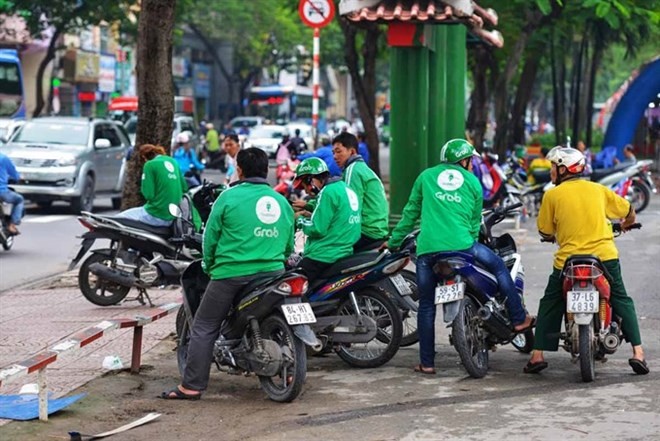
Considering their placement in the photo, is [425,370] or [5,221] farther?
[5,221]

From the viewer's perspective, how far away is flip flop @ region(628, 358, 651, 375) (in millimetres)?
9273

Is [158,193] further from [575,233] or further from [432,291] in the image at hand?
[575,233]

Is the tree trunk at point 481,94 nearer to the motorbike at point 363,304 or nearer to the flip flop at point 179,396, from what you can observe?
the motorbike at point 363,304

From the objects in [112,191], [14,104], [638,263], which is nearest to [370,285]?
[638,263]

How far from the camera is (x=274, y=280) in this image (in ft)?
28.4

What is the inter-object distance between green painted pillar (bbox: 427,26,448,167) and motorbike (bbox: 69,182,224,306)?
697cm

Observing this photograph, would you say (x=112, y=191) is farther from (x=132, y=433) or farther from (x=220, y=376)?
(x=132, y=433)

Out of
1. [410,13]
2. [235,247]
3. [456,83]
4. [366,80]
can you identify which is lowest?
[235,247]

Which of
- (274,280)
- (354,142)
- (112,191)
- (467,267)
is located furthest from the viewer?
(112,191)

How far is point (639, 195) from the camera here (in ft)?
84.9

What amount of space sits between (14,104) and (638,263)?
2344 cm

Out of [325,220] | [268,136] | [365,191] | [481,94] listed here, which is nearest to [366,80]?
[481,94]

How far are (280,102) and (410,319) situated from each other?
193 feet

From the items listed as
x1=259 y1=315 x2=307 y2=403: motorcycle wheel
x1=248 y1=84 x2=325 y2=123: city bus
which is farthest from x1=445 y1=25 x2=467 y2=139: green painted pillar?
x1=248 y1=84 x2=325 y2=123: city bus
